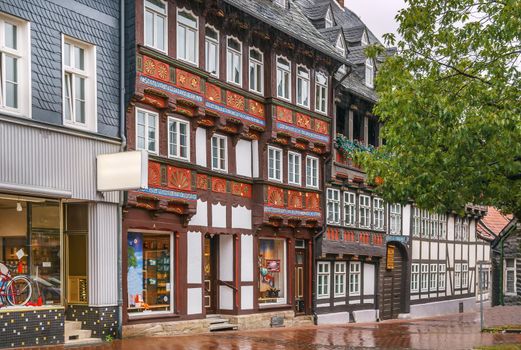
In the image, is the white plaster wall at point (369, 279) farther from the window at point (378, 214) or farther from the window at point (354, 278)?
the window at point (378, 214)

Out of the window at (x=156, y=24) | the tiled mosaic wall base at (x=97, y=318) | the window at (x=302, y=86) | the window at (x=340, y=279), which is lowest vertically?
the window at (x=340, y=279)

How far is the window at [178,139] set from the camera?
22.8 m

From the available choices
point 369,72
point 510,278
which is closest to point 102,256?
point 369,72

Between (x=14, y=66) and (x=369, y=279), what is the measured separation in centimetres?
2230

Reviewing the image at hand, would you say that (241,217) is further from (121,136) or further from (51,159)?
(51,159)

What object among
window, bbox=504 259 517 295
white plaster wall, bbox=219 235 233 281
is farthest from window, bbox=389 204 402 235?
white plaster wall, bbox=219 235 233 281

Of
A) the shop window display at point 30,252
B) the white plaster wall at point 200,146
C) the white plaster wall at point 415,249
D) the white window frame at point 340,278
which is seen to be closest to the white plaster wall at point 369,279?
the white window frame at point 340,278

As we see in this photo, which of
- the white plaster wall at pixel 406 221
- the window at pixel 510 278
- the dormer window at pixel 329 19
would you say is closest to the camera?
the dormer window at pixel 329 19

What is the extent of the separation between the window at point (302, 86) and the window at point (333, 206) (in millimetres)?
4061

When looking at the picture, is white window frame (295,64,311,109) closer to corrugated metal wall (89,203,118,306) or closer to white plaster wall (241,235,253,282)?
white plaster wall (241,235,253,282)

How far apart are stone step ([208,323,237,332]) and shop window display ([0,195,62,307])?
704cm

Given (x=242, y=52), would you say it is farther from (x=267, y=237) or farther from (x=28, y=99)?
(x=28, y=99)

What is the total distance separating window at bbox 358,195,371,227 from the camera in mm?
35344

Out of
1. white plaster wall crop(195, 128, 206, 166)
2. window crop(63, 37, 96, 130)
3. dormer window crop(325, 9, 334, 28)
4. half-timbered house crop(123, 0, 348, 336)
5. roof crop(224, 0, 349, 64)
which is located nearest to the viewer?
window crop(63, 37, 96, 130)
